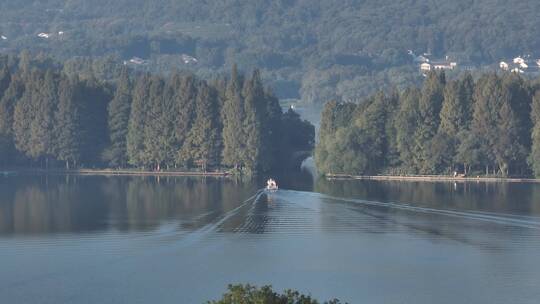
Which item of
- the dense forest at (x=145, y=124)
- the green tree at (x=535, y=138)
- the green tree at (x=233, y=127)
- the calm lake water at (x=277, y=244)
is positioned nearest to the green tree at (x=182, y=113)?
the dense forest at (x=145, y=124)

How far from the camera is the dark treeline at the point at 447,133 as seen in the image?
10175 cm

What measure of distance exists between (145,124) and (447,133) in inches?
1030

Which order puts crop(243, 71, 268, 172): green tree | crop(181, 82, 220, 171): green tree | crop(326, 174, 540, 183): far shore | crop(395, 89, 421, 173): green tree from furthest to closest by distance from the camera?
1. crop(181, 82, 220, 171): green tree
2. crop(243, 71, 268, 172): green tree
3. crop(395, 89, 421, 173): green tree
4. crop(326, 174, 540, 183): far shore

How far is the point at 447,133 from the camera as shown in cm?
10281

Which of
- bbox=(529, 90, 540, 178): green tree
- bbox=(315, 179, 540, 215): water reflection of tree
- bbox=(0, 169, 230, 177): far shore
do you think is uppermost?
bbox=(529, 90, 540, 178): green tree

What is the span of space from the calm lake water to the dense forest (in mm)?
18771

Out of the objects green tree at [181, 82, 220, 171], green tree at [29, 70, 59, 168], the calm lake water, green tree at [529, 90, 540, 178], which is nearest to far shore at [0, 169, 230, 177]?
green tree at [181, 82, 220, 171]

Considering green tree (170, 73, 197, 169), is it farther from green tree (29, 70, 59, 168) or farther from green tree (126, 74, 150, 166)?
green tree (29, 70, 59, 168)

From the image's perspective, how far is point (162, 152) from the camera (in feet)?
371

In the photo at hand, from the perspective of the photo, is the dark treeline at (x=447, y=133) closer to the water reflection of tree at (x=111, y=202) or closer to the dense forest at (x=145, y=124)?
the dense forest at (x=145, y=124)

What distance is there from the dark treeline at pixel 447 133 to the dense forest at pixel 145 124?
284 inches

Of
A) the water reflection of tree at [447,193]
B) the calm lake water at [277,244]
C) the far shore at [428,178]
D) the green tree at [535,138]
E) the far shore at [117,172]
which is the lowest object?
the calm lake water at [277,244]

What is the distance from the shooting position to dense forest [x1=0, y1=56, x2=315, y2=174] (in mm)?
110625

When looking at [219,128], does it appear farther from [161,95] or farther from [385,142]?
[385,142]
